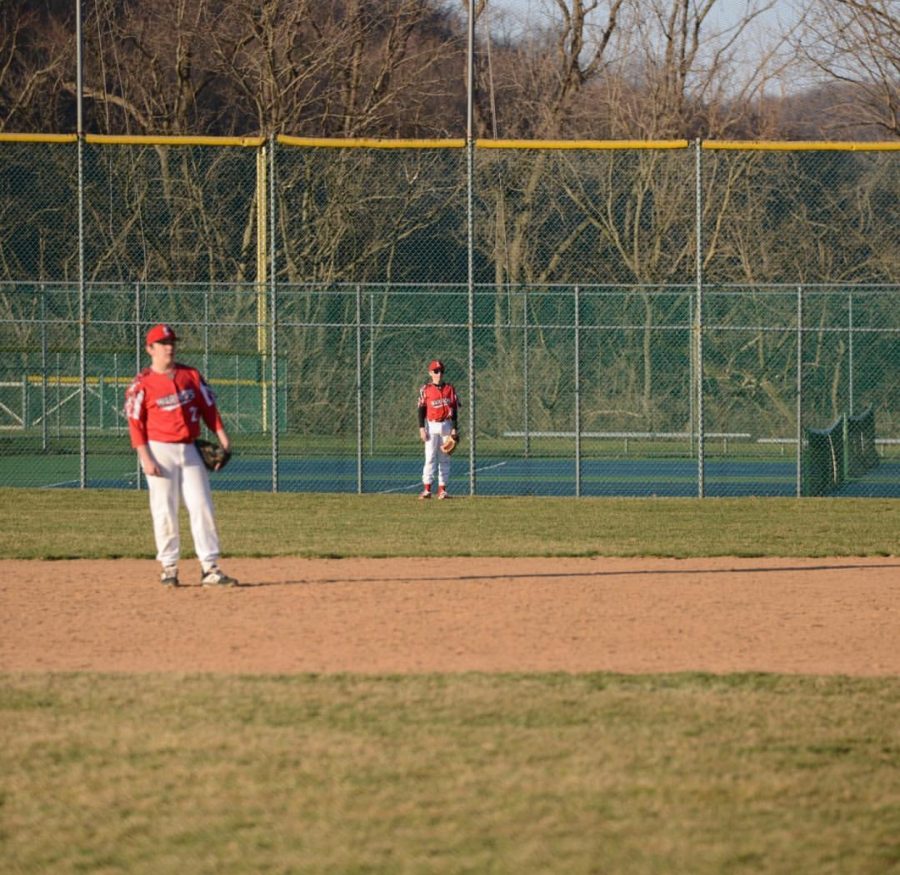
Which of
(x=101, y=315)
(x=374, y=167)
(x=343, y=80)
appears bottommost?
(x=101, y=315)

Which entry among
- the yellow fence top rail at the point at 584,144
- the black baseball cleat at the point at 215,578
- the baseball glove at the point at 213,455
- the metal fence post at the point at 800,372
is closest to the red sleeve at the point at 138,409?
the baseball glove at the point at 213,455

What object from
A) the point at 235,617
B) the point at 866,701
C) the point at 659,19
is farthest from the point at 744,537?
the point at 659,19

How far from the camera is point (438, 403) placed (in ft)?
60.7

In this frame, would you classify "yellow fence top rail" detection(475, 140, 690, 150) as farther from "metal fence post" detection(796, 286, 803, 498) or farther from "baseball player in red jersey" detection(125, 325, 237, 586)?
"baseball player in red jersey" detection(125, 325, 237, 586)

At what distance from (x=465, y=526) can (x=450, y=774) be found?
9.77m

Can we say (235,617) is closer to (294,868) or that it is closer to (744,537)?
(294,868)

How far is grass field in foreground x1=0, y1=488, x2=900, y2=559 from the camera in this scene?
524 inches

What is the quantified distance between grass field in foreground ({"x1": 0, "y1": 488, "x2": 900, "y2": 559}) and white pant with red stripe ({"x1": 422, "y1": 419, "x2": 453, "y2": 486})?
1.11 ft

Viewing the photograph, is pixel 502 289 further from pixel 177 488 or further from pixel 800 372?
pixel 177 488

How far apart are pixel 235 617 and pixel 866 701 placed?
385 centimetres

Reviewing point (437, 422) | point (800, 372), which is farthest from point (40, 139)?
point (800, 372)

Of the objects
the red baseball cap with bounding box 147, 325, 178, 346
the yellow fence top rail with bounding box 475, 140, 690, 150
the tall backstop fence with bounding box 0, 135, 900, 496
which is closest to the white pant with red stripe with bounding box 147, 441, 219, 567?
the red baseball cap with bounding box 147, 325, 178, 346

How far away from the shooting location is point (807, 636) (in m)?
8.84

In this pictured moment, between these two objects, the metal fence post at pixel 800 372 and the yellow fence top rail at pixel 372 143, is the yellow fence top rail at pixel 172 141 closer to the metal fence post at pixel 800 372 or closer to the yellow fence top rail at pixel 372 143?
the yellow fence top rail at pixel 372 143
